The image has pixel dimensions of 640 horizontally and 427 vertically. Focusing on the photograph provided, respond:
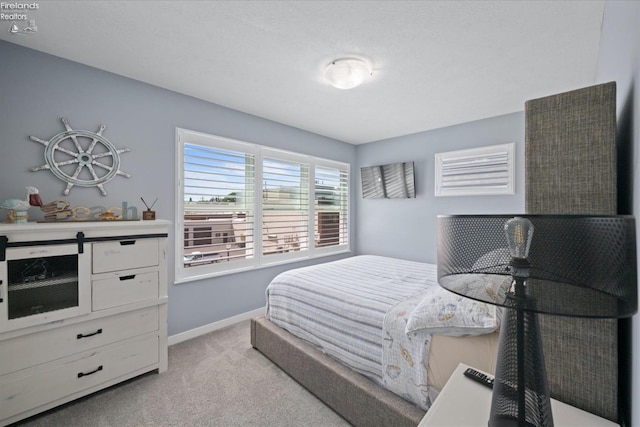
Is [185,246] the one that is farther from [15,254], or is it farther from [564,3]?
[564,3]

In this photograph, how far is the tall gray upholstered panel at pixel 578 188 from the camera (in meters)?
0.86

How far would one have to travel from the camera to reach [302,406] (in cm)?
185

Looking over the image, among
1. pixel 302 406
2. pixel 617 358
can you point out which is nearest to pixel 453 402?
pixel 617 358

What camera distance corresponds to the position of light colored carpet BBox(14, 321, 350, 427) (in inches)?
67.7

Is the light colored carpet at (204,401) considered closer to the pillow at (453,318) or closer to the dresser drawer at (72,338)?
the dresser drawer at (72,338)

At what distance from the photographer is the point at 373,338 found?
1646 millimetres

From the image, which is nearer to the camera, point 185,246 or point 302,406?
point 302,406

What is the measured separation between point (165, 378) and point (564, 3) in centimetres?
373

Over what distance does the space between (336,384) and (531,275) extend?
5.06 ft

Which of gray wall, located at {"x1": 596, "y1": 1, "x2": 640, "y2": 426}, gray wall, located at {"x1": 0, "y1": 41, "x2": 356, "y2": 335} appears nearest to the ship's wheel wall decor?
gray wall, located at {"x1": 0, "y1": 41, "x2": 356, "y2": 335}

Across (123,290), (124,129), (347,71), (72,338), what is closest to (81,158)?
(124,129)

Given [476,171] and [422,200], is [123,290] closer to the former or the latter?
[422,200]

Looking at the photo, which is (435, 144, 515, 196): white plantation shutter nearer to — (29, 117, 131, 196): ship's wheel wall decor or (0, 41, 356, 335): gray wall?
(0, 41, 356, 335): gray wall

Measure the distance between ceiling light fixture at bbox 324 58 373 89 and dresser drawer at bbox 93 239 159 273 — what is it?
2.02 meters
